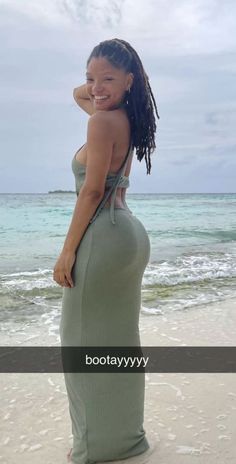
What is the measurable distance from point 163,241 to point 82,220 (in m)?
13.5

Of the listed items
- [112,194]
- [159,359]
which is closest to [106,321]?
[112,194]

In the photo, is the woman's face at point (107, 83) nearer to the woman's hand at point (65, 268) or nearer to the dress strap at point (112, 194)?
the dress strap at point (112, 194)

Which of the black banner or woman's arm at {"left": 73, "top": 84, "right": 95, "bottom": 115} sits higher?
woman's arm at {"left": 73, "top": 84, "right": 95, "bottom": 115}

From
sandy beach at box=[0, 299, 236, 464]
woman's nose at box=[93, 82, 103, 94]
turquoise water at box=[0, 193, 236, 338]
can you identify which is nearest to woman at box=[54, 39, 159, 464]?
woman's nose at box=[93, 82, 103, 94]

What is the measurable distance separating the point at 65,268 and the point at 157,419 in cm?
136

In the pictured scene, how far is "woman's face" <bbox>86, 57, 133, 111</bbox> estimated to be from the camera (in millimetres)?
2496

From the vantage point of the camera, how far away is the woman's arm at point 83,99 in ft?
9.48

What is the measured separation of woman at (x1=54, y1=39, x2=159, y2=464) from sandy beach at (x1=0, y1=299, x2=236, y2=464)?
0.26m

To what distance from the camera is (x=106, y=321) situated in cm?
252

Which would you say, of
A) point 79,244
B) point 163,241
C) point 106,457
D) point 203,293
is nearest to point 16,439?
point 106,457

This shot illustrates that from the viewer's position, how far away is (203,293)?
714cm

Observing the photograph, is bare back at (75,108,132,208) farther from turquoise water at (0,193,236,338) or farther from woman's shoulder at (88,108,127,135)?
turquoise water at (0,193,236,338)

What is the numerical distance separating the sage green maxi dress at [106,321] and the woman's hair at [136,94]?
24 centimetres

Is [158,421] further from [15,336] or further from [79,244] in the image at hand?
[15,336]
